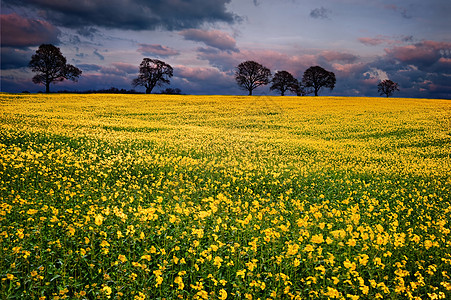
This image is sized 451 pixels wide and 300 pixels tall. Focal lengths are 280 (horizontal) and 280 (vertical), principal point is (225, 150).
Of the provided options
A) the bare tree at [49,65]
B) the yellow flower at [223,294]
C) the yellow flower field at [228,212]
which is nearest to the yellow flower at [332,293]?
the yellow flower field at [228,212]

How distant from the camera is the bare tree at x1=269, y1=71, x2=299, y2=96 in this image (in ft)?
284

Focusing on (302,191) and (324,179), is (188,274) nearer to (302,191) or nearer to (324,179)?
(302,191)

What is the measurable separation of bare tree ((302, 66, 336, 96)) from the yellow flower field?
5904 cm

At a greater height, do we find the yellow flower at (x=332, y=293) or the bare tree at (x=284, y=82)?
the bare tree at (x=284, y=82)

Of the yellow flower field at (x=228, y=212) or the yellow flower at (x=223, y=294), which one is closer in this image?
the yellow flower at (x=223, y=294)

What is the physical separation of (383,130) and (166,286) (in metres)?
28.4

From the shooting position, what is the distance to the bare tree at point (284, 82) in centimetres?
8669

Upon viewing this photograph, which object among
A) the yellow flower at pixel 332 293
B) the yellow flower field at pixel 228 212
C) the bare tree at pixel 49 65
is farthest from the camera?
the bare tree at pixel 49 65

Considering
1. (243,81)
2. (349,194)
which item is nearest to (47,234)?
(349,194)

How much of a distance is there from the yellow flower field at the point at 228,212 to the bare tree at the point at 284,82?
58142 mm

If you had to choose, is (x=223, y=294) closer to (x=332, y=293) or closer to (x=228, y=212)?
(x=332, y=293)

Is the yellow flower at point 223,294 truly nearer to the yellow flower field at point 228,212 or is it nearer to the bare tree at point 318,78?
the yellow flower field at point 228,212

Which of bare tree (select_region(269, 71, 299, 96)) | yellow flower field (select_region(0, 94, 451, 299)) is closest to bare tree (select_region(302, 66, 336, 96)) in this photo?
bare tree (select_region(269, 71, 299, 96))

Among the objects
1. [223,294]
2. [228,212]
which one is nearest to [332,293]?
[223,294]
